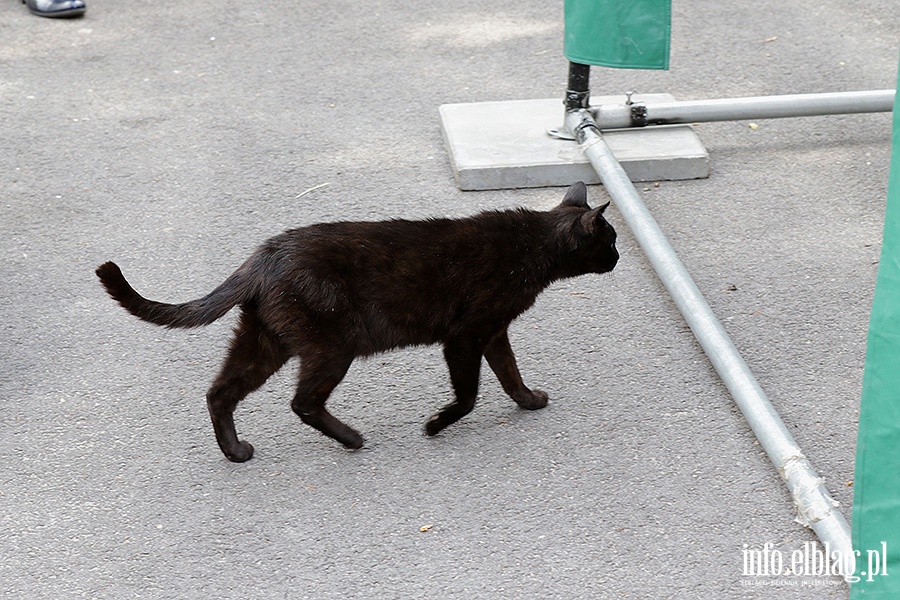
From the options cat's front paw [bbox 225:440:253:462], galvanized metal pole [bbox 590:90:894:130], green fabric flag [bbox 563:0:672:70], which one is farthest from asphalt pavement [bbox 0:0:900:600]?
green fabric flag [bbox 563:0:672:70]

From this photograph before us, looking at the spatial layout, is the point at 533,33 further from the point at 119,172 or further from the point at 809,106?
the point at 119,172

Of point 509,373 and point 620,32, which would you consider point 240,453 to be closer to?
point 509,373

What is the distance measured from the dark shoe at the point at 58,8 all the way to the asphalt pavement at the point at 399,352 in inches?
23.3

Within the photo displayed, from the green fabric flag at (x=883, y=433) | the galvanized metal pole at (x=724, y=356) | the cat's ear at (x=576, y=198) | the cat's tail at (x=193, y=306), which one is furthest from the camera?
the cat's ear at (x=576, y=198)

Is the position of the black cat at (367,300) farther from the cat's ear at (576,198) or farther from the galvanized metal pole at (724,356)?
the galvanized metal pole at (724,356)

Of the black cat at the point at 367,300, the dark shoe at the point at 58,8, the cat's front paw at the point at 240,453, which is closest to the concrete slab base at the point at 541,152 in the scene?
the black cat at the point at 367,300

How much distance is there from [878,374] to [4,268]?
364 centimetres

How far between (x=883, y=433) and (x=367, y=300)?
155 cm

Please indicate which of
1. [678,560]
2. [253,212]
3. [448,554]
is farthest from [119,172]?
[678,560]

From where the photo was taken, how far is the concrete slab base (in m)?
5.24

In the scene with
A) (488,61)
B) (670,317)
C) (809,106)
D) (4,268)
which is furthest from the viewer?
(488,61)

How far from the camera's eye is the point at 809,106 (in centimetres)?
546

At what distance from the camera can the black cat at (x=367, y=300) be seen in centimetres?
326

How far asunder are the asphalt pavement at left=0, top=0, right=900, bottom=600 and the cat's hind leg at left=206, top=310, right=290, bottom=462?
3.2 inches
